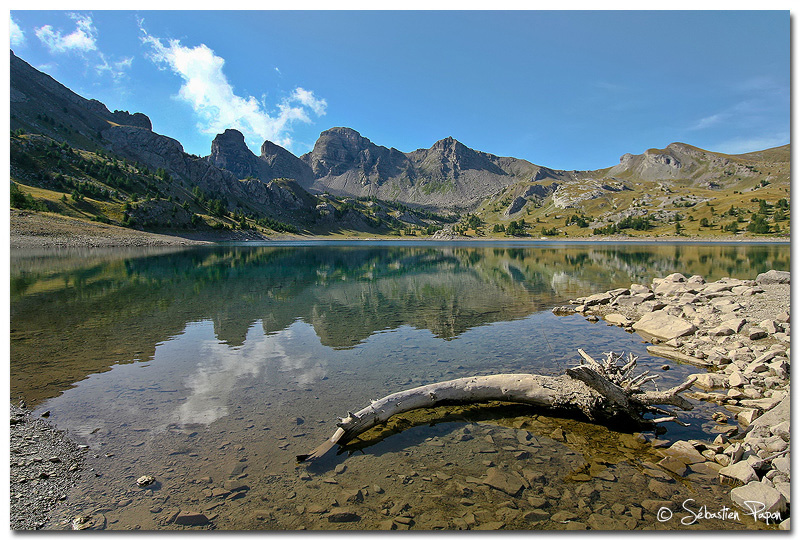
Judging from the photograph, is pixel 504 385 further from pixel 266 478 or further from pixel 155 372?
pixel 155 372

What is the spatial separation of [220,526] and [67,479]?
4215 mm

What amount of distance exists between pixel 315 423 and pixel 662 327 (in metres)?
20.6

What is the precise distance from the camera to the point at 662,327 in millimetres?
21938

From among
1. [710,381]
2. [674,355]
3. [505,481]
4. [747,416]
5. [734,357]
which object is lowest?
[505,481]

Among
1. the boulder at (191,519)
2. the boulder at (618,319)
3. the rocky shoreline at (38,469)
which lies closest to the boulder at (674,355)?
the boulder at (618,319)

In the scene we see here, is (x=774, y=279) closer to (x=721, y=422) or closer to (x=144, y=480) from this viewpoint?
(x=721, y=422)

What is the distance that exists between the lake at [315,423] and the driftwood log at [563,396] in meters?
0.44

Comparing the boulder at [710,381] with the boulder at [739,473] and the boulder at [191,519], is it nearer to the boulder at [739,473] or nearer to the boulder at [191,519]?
the boulder at [739,473]

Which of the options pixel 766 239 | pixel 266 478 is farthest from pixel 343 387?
pixel 766 239

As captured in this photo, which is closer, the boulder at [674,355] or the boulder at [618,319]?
the boulder at [674,355]

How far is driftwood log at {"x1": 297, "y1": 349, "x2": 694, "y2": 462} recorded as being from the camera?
37.4 ft

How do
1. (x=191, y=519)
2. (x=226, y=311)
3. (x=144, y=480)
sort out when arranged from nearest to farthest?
(x=191, y=519) → (x=144, y=480) → (x=226, y=311)

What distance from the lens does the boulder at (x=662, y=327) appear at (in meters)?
20.5

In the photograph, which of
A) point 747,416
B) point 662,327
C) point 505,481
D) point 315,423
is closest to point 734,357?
point 662,327
